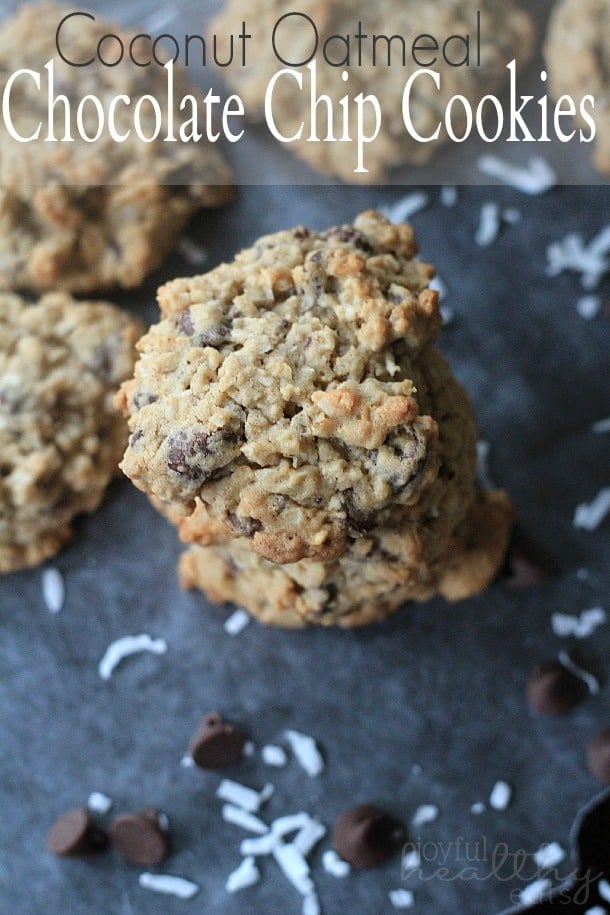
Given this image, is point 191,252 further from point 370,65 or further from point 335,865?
point 335,865

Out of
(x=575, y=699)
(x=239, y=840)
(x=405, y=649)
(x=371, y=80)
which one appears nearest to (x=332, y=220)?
(x=371, y=80)

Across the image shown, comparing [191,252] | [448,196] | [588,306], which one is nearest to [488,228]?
[448,196]

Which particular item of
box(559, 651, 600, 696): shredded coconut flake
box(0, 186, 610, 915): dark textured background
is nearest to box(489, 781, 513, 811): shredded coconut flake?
box(0, 186, 610, 915): dark textured background

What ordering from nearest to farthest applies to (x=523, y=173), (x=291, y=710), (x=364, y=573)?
(x=364, y=573), (x=291, y=710), (x=523, y=173)

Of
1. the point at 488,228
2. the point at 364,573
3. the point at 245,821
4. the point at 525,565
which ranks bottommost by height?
the point at 245,821

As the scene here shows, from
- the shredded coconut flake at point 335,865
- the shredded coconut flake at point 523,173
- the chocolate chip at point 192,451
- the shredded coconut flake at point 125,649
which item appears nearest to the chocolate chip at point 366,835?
the shredded coconut flake at point 335,865

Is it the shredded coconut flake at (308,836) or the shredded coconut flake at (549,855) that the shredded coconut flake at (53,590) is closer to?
the shredded coconut flake at (308,836)
